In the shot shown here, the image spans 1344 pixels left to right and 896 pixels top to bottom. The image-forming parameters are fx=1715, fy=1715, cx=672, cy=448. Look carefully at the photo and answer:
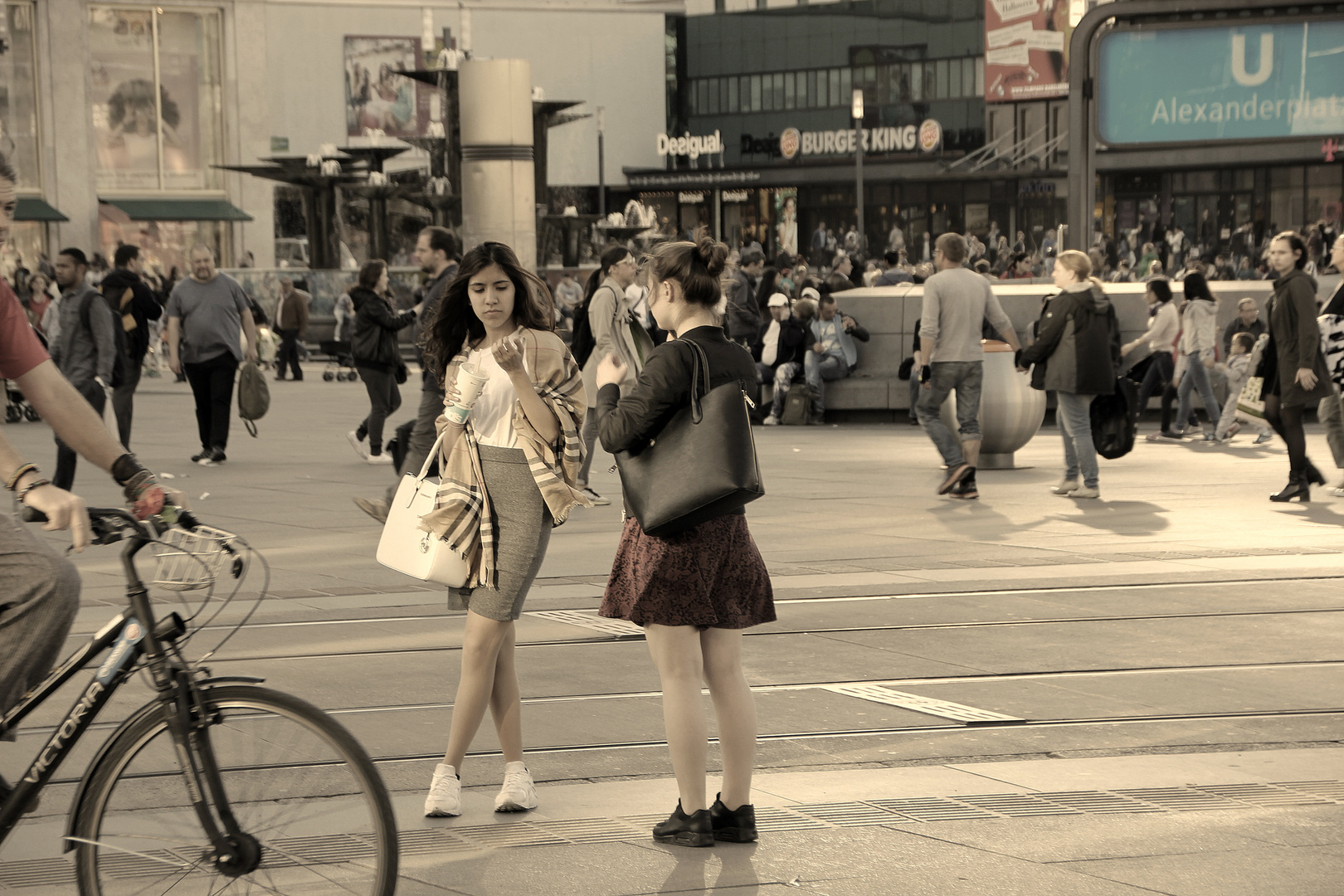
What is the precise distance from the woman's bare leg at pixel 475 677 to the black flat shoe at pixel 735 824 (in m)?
0.74

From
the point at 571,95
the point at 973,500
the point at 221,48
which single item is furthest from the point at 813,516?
the point at 571,95

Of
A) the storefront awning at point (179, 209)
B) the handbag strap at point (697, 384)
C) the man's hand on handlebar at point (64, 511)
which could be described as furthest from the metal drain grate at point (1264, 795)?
the storefront awning at point (179, 209)

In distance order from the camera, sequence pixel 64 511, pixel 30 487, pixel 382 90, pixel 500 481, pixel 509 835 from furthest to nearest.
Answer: pixel 382 90 < pixel 500 481 < pixel 509 835 < pixel 30 487 < pixel 64 511

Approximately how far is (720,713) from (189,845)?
161 cm

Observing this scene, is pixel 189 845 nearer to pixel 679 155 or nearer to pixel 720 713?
pixel 720 713

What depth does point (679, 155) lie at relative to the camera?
70312 mm

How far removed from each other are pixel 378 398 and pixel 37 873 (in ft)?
34.3

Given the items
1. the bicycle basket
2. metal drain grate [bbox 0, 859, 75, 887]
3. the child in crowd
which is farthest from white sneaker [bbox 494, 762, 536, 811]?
the child in crowd

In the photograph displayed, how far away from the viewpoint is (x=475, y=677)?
16.0ft

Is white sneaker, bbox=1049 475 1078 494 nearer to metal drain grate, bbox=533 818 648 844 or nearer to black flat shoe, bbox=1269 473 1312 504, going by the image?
black flat shoe, bbox=1269 473 1312 504

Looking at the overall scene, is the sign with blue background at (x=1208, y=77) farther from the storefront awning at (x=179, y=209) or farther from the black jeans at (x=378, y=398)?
the storefront awning at (x=179, y=209)

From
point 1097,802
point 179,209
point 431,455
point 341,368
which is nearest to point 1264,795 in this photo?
point 1097,802

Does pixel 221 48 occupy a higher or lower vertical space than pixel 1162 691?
higher

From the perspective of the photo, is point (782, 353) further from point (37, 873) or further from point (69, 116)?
point (69, 116)
